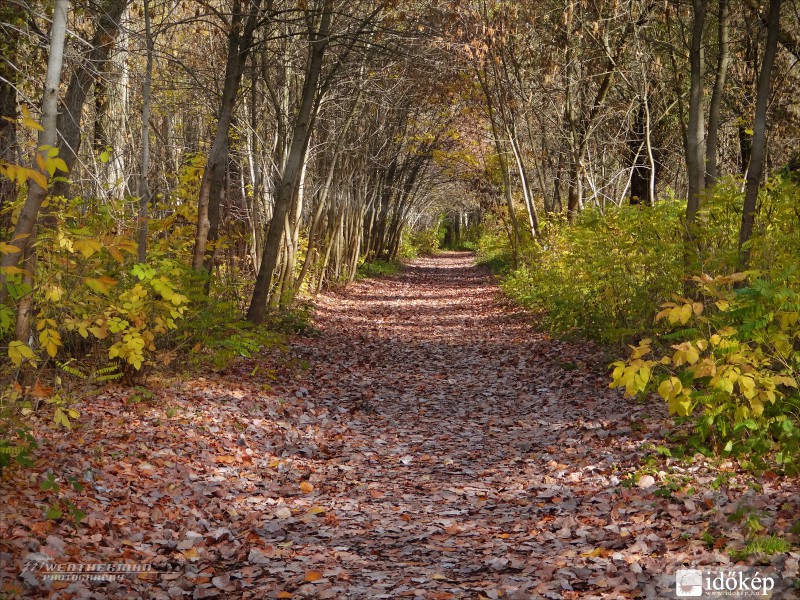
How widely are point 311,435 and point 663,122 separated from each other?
47.4 ft

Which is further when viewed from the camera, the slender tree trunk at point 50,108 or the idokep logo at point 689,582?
the slender tree trunk at point 50,108

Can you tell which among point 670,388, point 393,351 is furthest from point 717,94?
point 393,351

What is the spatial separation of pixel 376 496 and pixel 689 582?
2830mm

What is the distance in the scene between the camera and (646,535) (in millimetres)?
4730

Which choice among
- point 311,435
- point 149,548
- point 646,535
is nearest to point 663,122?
point 311,435

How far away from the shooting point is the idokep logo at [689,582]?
13.0 ft
